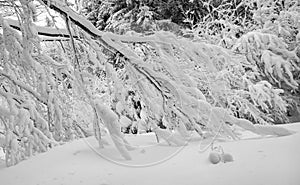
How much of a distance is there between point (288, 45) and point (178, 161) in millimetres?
6070

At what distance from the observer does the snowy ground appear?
1483mm

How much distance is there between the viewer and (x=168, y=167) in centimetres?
176

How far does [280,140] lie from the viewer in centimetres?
195

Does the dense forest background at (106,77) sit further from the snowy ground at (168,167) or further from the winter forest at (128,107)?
the snowy ground at (168,167)

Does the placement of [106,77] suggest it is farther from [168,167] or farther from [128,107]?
[168,167]

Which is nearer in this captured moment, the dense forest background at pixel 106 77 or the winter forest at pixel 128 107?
the winter forest at pixel 128 107

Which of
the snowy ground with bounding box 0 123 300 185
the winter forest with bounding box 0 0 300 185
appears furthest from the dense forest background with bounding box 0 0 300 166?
the snowy ground with bounding box 0 123 300 185

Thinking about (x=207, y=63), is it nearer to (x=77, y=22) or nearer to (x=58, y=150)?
(x=77, y=22)

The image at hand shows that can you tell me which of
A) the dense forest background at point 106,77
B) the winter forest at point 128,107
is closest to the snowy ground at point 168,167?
the winter forest at point 128,107

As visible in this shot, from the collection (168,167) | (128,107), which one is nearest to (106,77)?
(128,107)

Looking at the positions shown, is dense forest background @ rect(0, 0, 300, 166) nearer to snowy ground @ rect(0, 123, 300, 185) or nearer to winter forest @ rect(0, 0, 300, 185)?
winter forest @ rect(0, 0, 300, 185)

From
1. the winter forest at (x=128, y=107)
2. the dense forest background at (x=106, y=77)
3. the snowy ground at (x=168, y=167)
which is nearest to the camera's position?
the snowy ground at (x=168, y=167)

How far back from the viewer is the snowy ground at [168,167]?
1.48 m

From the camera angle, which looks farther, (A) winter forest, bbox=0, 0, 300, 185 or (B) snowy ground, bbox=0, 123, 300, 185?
(A) winter forest, bbox=0, 0, 300, 185
